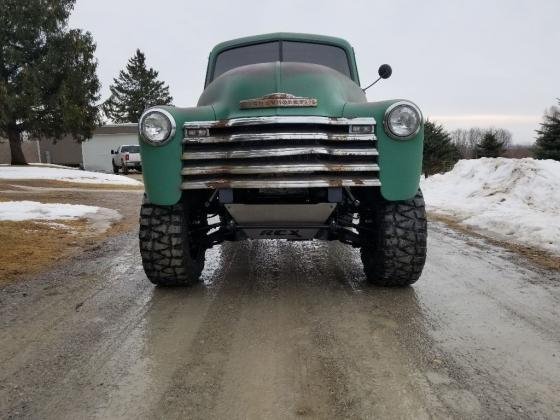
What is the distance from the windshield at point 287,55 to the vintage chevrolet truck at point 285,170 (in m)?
1.39

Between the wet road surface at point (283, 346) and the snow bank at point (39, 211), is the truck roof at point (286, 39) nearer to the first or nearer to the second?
the wet road surface at point (283, 346)

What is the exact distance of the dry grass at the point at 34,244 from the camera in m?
5.08

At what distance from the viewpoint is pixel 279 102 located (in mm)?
3611

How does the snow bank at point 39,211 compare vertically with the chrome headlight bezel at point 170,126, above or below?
below

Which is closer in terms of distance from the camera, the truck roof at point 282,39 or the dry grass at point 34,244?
the dry grass at point 34,244

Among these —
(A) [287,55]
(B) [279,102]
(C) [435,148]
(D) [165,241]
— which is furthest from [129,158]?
(B) [279,102]

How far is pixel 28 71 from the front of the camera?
76.0 ft

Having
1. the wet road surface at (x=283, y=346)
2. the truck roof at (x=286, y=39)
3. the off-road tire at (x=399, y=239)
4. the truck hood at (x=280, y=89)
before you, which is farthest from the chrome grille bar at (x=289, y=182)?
the truck roof at (x=286, y=39)

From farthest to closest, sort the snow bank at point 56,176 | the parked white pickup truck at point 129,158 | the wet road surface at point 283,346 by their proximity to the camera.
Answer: the parked white pickup truck at point 129,158, the snow bank at point 56,176, the wet road surface at point 283,346

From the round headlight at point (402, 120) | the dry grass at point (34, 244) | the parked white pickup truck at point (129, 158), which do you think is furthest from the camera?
the parked white pickup truck at point (129, 158)

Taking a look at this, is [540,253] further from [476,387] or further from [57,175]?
[57,175]

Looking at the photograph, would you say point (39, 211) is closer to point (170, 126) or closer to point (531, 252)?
point (170, 126)

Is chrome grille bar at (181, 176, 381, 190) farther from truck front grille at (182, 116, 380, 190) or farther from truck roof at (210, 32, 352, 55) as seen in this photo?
truck roof at (210, 32, 352, 55)

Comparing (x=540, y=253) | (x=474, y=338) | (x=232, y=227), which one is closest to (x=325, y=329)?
(x=474, y=338)
